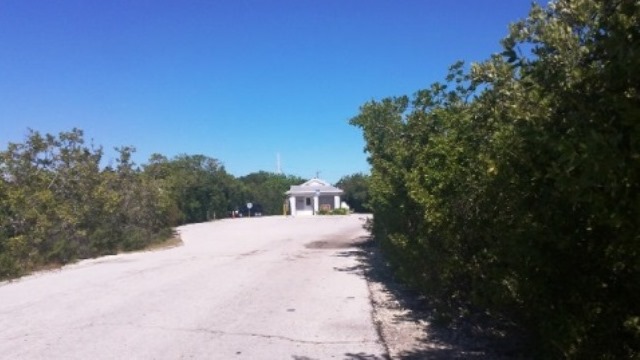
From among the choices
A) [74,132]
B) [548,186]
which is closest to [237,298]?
[548,186]

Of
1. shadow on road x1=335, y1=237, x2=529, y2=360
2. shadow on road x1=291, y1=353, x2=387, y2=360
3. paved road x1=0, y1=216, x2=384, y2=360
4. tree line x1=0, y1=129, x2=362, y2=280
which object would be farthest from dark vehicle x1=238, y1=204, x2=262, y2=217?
shadow on road x1=291, y1=353, x2=387, y2=360

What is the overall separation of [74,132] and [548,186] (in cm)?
2519

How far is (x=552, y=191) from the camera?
3713 millimetres

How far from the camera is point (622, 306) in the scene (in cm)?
360

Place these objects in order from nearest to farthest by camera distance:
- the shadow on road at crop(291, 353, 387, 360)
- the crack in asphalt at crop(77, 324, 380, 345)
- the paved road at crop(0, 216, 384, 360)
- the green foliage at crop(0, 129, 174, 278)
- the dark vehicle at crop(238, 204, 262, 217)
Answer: the shadow on road at crop(291, 353, 387, 360) → the paved road at crop(0, 216, 384, 360) → the crack in asphalt at crop(77, 324, 380, 345) → the green foliage at crop(0, 129, 174, 278) → the dark vehicle at crop(238, 204, 262, 217)

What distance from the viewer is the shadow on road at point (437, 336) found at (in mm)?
6867

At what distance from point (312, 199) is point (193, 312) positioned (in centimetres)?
6000

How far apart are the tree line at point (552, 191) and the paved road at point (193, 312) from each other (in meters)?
1.85

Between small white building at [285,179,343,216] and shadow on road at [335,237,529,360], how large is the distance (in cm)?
5741

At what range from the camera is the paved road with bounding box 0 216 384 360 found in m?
7.33

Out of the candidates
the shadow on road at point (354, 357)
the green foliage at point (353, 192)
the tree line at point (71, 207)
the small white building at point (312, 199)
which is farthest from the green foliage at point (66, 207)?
the small white building at point (312, 199)

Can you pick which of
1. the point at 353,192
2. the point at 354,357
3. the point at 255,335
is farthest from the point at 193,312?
the point at 353,192

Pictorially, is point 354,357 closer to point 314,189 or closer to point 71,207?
point 71,207

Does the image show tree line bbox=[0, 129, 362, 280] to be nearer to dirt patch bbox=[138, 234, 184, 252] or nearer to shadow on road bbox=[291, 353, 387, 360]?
dirt patch bbox=[138, 234, 184, 252]
